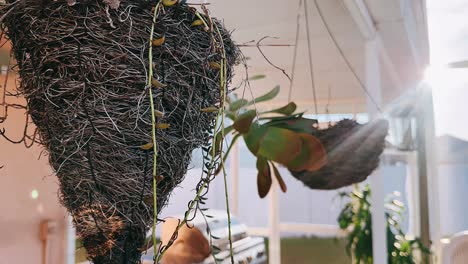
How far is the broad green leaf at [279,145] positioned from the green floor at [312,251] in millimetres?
2366

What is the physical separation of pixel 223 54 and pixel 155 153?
13cm

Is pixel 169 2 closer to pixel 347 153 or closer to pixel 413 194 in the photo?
pixel 347 153

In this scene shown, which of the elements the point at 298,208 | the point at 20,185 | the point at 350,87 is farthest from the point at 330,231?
the point at 20,185

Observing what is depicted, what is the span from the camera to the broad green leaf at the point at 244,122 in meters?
0.63

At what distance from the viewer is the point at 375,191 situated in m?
1.72

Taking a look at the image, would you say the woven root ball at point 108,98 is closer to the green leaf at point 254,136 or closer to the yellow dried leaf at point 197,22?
the yellow dried leaf at point 197,22

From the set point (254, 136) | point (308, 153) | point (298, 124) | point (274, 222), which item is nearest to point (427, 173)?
point (274, 222)

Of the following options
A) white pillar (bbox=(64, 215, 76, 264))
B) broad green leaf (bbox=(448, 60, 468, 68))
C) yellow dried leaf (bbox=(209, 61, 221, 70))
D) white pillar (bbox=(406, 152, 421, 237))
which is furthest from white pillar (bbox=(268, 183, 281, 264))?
yellow dried leaf (bbox=(209, 61, 221, 70))

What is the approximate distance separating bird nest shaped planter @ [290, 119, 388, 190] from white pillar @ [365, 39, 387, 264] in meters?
0.39

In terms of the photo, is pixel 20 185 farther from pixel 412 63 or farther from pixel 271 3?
pixel 412 63

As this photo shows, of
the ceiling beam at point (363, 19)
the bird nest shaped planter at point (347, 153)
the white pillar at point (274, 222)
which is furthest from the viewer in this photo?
the white pillar at point (274, 222)

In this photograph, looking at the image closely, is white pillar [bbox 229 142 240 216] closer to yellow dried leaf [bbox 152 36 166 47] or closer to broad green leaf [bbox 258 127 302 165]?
broad green leaf [bbox 258 127 302 165]

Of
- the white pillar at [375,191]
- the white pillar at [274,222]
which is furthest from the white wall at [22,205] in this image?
the white pillar at [274,222]

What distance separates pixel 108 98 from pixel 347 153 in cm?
102
